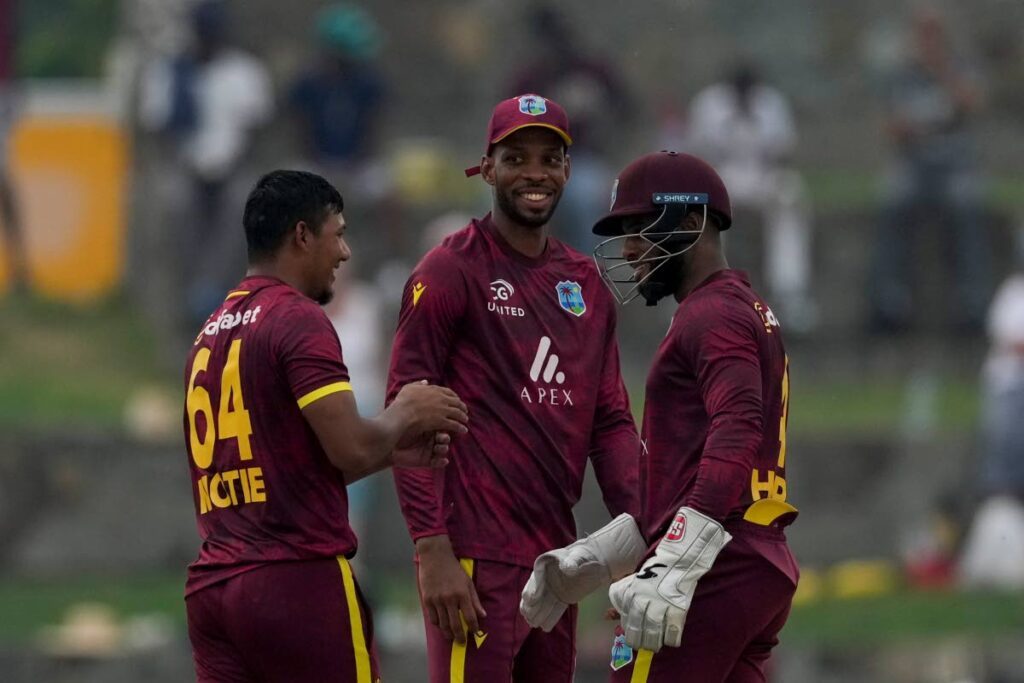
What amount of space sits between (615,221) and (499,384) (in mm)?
739

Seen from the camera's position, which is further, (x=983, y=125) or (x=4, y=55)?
(x=983, y=125)

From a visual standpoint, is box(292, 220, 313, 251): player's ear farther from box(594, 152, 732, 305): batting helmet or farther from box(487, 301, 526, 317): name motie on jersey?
box(594, 152, 732, 305): batting helmet

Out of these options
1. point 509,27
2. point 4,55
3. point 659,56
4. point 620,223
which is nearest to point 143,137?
point 4,55

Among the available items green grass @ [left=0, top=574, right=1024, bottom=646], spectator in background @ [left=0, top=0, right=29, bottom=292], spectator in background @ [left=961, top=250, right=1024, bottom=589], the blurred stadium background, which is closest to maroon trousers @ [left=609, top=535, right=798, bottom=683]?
the blurred stadium background

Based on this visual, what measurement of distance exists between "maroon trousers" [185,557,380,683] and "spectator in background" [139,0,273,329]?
425 inches

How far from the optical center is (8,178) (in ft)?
68.7

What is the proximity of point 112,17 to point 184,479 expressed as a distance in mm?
13021

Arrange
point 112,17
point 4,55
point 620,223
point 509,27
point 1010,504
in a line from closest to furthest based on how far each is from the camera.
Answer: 1. point 620,223
2. point 1010,504
3. point 4,55
4. point 509,27
5. point 112,17

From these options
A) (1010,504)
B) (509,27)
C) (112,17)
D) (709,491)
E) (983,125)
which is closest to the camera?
(709,491)

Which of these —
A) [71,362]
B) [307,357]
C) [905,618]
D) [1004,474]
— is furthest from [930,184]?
[307,357]

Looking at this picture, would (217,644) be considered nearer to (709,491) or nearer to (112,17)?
(709,491)

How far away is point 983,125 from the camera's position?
24188 mm

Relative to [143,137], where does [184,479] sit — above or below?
below

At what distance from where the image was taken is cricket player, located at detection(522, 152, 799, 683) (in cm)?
757
